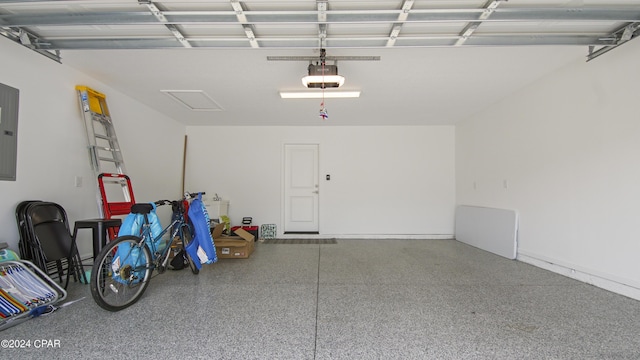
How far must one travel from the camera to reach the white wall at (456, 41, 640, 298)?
2.59 metres

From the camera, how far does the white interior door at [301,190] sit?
5.92 metres

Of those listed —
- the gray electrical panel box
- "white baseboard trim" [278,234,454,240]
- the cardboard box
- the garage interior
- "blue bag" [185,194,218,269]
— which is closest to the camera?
the garage interior

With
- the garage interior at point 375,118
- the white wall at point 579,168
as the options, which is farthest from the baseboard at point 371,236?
the white wall at point 579,168

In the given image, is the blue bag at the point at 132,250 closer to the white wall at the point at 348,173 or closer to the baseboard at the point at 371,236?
the white wall at the point at 348,173

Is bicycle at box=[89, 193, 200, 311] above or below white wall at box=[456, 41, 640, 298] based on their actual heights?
below

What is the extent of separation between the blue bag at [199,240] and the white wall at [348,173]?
107 inches

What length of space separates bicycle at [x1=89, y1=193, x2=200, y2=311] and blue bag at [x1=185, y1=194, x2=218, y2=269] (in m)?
0.27

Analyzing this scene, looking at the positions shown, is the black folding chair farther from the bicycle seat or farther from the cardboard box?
the cardboard box

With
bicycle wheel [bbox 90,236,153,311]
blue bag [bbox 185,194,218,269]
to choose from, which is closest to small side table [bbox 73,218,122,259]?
bicycle wheel [bbox 90,236,153,311]

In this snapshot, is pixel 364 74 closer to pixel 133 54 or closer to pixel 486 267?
pixel 133 54

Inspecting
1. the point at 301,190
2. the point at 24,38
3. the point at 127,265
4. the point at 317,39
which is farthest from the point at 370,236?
the point at 24,38

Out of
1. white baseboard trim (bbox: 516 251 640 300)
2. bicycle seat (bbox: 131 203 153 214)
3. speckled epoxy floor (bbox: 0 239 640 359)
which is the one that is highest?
bicycle seat (bbox: 131 203 153 214)

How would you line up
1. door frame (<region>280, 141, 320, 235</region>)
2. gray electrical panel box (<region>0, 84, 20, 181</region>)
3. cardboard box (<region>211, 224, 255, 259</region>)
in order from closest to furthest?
gray electrical panel box (<region>0, 84, 20, 181</region>) < cardboard box (<region>211, 224, 255, 259</region>) < door frame (<region>280, 141, 320, 235</region>)

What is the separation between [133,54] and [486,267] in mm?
4594
